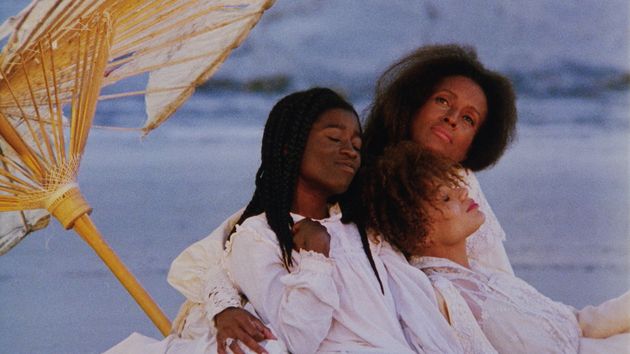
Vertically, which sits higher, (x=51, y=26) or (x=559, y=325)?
(x=51, y=26)

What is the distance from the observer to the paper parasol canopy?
3.51 m

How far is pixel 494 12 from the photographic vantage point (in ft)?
28.6

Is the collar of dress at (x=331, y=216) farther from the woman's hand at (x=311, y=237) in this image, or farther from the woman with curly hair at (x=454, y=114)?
the woman with curly hair at (x=454, y=114)

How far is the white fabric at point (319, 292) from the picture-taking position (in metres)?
2.77

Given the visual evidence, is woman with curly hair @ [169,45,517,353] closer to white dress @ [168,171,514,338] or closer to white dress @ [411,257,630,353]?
white dress @ [168,171,514,338]

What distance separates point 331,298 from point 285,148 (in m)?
0.52

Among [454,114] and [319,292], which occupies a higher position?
[454,114]

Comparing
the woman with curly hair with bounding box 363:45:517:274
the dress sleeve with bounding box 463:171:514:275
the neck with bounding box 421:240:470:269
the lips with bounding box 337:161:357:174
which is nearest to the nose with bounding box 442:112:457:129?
the woman with curly hair with bounding box 363:45:517:274

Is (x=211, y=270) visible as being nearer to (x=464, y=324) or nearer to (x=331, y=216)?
(x=331, y=216)

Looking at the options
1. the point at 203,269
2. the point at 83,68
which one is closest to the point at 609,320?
the point at 203,269

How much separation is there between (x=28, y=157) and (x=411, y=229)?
1.36 metres

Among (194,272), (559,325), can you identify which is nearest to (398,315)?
(559,325)

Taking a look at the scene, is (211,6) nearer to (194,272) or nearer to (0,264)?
(194,272)

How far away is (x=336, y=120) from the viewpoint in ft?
10.1
